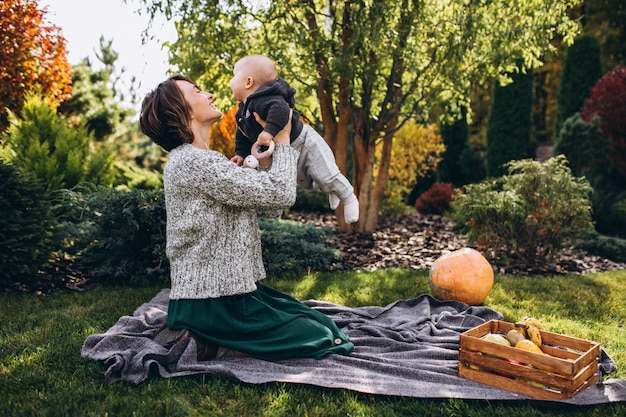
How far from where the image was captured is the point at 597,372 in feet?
9.40

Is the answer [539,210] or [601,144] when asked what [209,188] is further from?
[601,144]

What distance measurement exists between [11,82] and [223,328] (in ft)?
24.0

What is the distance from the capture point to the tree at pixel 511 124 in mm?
12914

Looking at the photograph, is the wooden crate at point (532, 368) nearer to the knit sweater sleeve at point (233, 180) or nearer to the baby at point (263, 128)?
the baby at point (263, 128)

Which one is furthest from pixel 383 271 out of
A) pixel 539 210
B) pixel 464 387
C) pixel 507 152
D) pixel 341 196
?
pixel 507 152

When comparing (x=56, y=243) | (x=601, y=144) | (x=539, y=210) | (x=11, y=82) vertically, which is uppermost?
(x=11, y=82)

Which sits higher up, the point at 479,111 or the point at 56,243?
the point at 479,111

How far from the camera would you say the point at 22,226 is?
4.67m

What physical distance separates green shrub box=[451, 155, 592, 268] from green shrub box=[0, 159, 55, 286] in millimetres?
4572

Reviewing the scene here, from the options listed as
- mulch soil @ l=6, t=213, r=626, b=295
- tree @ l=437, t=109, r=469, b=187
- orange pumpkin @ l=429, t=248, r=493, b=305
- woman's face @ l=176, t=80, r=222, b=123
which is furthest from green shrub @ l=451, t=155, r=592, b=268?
tree @ l=437, t=109, r=469, b=187

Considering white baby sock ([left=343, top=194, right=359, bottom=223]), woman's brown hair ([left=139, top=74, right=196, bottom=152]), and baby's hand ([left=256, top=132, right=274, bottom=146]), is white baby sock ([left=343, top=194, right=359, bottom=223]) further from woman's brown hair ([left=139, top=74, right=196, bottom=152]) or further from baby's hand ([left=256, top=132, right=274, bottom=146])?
woman's brown hair ([left=139, top=74, right=196, bottom=152])

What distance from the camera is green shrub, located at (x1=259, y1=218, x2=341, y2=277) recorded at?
550cm

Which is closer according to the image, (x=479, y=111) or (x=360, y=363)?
(x=360, y=363)

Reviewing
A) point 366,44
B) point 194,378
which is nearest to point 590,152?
point 366,44
